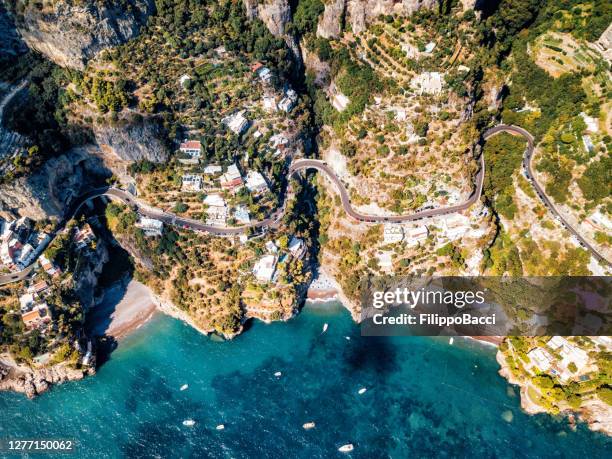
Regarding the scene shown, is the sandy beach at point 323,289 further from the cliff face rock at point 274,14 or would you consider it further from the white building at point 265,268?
the cliff face rock at point 274,14

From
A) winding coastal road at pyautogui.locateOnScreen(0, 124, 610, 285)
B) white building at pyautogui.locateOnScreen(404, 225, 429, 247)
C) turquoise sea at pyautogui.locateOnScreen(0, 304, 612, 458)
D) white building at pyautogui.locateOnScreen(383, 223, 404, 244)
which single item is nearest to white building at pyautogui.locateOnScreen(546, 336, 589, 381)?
turquoise sea at pyautogui.locateOnScreen(0, 304, 612, 458)

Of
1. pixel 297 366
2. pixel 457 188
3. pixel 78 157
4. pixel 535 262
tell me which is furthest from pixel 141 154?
pixel 535 262

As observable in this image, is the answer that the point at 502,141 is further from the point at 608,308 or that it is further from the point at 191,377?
the point at 191,377

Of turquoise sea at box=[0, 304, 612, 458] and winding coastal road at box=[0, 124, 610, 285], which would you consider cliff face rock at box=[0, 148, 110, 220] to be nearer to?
winding coastal road at box=[0, 124, 610, 285]

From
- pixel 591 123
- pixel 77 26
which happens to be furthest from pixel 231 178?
pixel 591 123

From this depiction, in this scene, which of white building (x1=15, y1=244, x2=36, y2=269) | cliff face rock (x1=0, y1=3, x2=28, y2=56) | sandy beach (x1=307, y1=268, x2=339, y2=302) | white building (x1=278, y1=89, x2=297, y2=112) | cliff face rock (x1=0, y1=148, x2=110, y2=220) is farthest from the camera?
white building (x1=278, y1=89, x2=297, y2=112)
